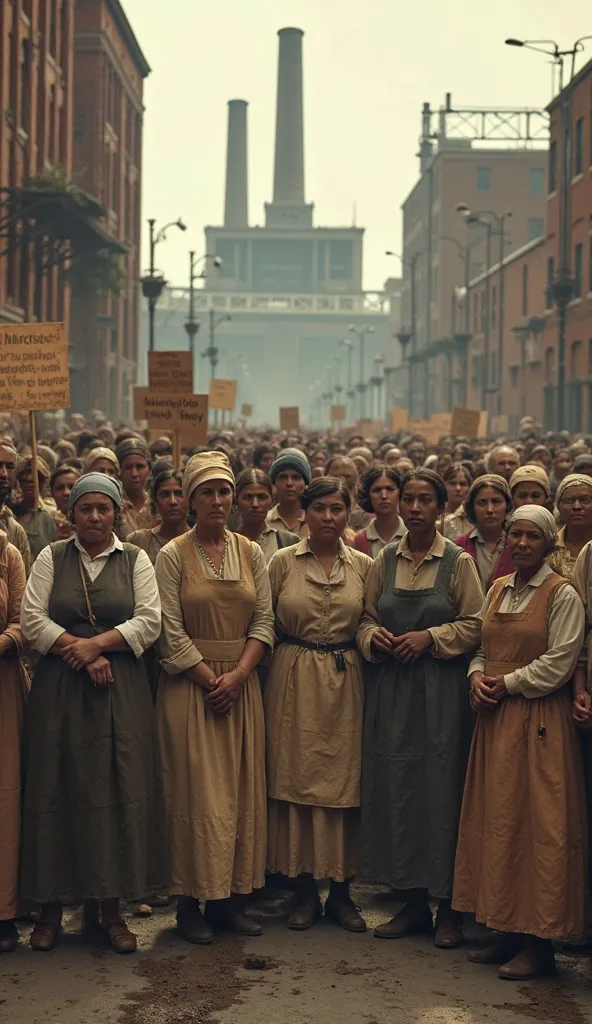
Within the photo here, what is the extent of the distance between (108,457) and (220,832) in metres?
3.99

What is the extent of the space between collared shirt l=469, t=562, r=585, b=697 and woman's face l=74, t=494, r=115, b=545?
1.79 meters

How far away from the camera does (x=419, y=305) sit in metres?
99.6

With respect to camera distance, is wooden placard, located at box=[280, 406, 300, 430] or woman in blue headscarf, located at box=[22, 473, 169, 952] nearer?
woman in blue headscarf, located at box=[22, 473, 169, 952]

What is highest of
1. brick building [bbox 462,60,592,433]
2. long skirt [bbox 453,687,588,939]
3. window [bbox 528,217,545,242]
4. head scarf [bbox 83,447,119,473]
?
window [bbox 528,217,545,242]

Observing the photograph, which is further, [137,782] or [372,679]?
[372,679]

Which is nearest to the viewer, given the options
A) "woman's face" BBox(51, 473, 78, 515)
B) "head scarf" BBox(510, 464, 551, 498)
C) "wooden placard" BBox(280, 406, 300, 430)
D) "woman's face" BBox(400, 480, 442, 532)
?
"woman's face" BBox(400, 480, 442, 532)

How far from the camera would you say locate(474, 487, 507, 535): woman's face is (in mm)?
8820

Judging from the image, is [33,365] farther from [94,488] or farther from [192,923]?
[192,923]

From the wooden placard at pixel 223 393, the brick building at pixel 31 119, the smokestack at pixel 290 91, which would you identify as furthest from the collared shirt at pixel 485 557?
the smokestack at pixel 290 91

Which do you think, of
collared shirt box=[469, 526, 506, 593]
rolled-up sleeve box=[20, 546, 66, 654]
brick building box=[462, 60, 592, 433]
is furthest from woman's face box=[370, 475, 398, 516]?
brick building box=[462, 60, 592, 433]

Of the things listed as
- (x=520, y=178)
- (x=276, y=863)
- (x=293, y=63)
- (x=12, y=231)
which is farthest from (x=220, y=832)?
(x=293, y=63)

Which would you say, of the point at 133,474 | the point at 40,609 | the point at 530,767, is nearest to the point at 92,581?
the point at 40,609

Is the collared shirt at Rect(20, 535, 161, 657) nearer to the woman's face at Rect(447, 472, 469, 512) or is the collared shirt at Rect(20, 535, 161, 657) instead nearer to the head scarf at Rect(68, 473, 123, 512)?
the head scarf at Rect(68, 473, 123, 512)

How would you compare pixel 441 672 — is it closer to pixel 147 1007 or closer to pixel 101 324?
pixel 147 1007
